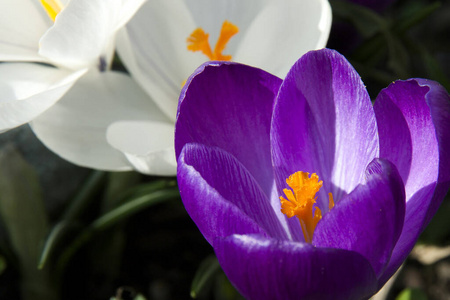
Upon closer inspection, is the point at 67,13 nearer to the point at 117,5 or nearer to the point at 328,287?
the point at 117,5

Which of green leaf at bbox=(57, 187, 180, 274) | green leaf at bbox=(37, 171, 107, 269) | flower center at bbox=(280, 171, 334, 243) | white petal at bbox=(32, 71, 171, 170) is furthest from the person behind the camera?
green leaf at bbox=(37, 171, 107, 269)

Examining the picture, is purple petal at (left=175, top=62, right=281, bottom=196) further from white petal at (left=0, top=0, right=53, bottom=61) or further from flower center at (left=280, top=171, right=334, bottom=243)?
white petal at (left=0, top=0, right=53, bottom=61)

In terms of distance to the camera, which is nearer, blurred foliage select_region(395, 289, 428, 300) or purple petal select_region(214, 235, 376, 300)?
purple petal select_region(214, 235, 376, 300)

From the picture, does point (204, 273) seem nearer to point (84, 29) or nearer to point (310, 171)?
point (310, 171)

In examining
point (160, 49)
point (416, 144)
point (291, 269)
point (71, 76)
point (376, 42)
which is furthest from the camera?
point (376, 42)

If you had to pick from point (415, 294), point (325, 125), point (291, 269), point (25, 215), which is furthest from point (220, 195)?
point (25, 215)

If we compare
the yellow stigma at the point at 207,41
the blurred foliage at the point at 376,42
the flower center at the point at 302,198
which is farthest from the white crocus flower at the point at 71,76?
the blurred foliage at the point at 376,42

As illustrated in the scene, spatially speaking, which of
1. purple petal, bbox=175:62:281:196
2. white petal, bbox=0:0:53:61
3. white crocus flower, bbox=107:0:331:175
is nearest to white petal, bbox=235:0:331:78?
white crocus flower, bbox=107:0:331:175

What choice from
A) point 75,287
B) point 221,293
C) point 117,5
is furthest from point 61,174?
point 117,5
